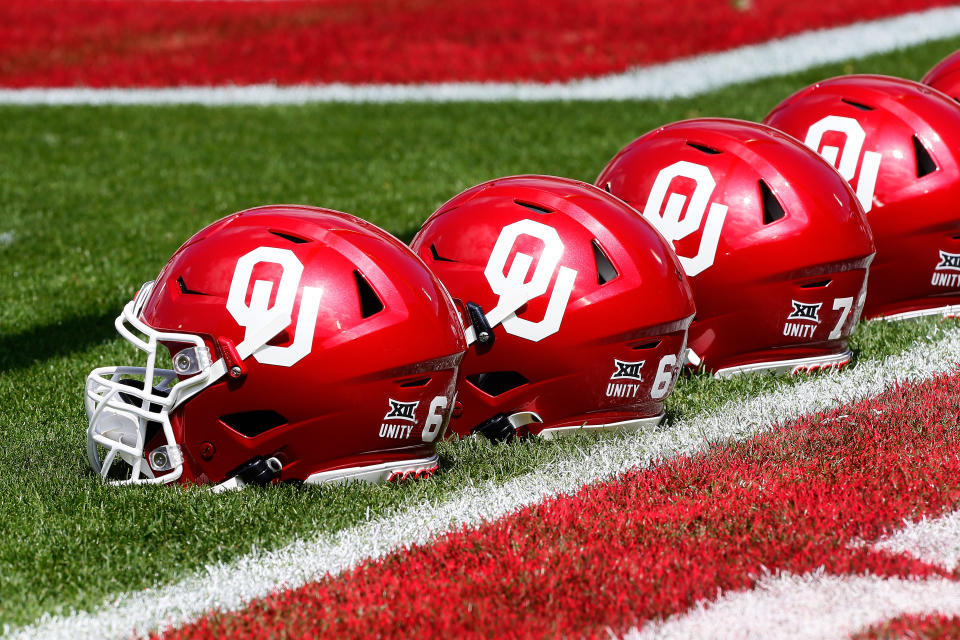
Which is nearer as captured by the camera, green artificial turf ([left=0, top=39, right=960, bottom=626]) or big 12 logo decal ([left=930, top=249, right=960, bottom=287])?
green artificial turf ([left=0, top=39, right=960, bottom=626])

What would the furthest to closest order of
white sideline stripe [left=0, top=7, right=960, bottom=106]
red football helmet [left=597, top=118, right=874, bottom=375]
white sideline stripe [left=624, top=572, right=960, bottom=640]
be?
white sideline stripe [left=0, top=7, right=960, bottom=106] < red football helmet [left=597, top=118, right=874, bottom=375] < white sideline stripe [left=624, top=572, right=960, bottom=640]

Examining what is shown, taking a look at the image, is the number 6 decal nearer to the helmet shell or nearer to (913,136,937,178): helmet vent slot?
the helmet shell

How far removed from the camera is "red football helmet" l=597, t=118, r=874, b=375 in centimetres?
446

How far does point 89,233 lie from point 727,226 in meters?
4.63

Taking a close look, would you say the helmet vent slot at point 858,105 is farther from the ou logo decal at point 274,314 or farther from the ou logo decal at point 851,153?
the ou logo decal at point 274,314

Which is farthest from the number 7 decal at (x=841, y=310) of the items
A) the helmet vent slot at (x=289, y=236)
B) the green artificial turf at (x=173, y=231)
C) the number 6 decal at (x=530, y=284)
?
the helmet vent slot at (x=289, y=236)

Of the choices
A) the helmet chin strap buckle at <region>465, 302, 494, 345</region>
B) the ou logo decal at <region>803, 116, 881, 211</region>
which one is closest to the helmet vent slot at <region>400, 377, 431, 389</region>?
the helmet chin strap buckle at <region>465, 302, 494, 345</region>

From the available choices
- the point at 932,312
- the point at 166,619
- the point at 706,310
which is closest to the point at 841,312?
the point at 706,310

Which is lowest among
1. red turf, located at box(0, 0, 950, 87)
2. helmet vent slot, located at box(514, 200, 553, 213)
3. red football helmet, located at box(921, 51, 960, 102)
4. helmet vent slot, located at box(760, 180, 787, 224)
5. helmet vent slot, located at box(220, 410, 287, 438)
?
red turf, located at box(0, 0, 950, 87)

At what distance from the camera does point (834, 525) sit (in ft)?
10.5

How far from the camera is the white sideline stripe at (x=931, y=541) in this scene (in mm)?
2998

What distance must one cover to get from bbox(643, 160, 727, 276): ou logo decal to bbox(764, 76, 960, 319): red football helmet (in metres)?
0.92

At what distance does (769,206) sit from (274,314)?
78.9 inches

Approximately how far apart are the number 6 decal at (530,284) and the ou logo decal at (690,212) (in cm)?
69
